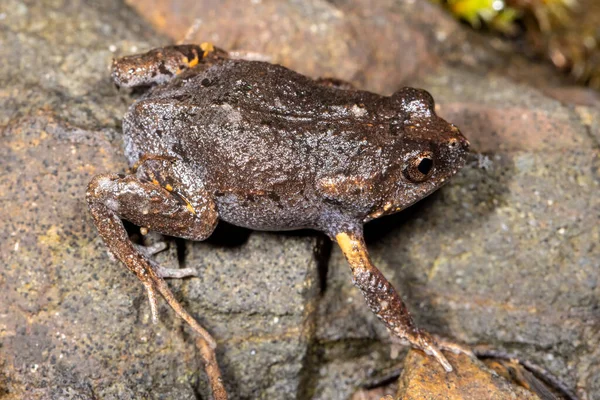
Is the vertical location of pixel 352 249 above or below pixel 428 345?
above

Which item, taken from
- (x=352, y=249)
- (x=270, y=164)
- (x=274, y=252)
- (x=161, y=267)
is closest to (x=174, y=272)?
(x=161, y=267)

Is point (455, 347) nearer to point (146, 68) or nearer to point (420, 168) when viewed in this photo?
point (420, 168)

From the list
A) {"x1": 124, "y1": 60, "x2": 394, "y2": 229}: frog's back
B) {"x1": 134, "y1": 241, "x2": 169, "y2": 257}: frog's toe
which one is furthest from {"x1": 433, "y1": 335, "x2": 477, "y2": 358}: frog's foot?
{"x1": 134, "y1": 241, "x2": 169, "y2": 257}: frog's toe

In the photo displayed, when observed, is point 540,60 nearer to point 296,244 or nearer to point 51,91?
point 296,244

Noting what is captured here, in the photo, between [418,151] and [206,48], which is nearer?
[418,151]

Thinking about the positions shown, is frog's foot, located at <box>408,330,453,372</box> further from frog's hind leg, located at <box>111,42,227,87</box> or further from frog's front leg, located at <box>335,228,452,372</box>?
frog's hind leg, located at <box>111,42,227,87</box>

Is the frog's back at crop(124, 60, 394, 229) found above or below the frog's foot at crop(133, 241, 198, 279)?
above
